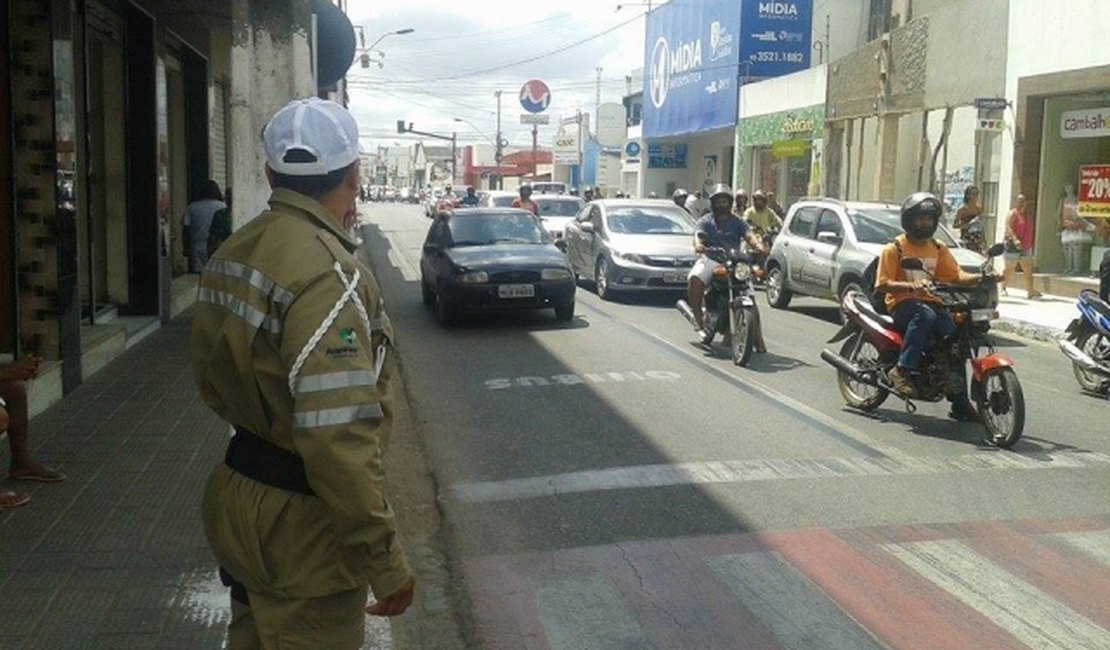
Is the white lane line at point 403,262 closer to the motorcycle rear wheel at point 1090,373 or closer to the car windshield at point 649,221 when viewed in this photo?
the car windshield at point 649,221

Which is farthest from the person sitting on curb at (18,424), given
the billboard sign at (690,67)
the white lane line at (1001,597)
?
the billboard sign at (690,67)

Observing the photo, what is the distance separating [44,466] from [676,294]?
12.6 metres

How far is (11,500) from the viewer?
6.26 meters

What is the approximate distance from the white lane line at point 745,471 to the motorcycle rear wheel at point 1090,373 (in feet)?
8.88

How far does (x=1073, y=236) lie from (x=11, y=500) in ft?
57.9

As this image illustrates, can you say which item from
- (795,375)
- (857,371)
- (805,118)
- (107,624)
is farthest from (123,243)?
(805,118)

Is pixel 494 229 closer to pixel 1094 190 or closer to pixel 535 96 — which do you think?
pixel 1094 190

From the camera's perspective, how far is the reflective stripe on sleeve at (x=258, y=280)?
268 cm

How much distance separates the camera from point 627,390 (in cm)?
1056

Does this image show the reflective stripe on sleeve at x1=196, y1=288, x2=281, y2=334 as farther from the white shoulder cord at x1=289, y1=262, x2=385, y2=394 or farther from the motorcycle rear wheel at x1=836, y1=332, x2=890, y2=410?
the motorcycle rear wheel at x1=836, y1=332, x2=890, y2=410

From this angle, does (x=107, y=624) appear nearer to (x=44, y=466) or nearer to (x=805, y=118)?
(x=44, y=466)

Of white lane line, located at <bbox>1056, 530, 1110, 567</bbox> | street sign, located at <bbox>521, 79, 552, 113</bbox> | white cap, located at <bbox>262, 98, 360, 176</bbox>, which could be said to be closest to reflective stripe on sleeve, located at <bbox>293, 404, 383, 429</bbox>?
white cap, located at <bbox>262, 98, 360, 176</bbox>

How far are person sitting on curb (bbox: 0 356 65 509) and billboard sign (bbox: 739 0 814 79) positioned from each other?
33.9 meters

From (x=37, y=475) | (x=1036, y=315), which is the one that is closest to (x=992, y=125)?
(x=1036, y=315)
